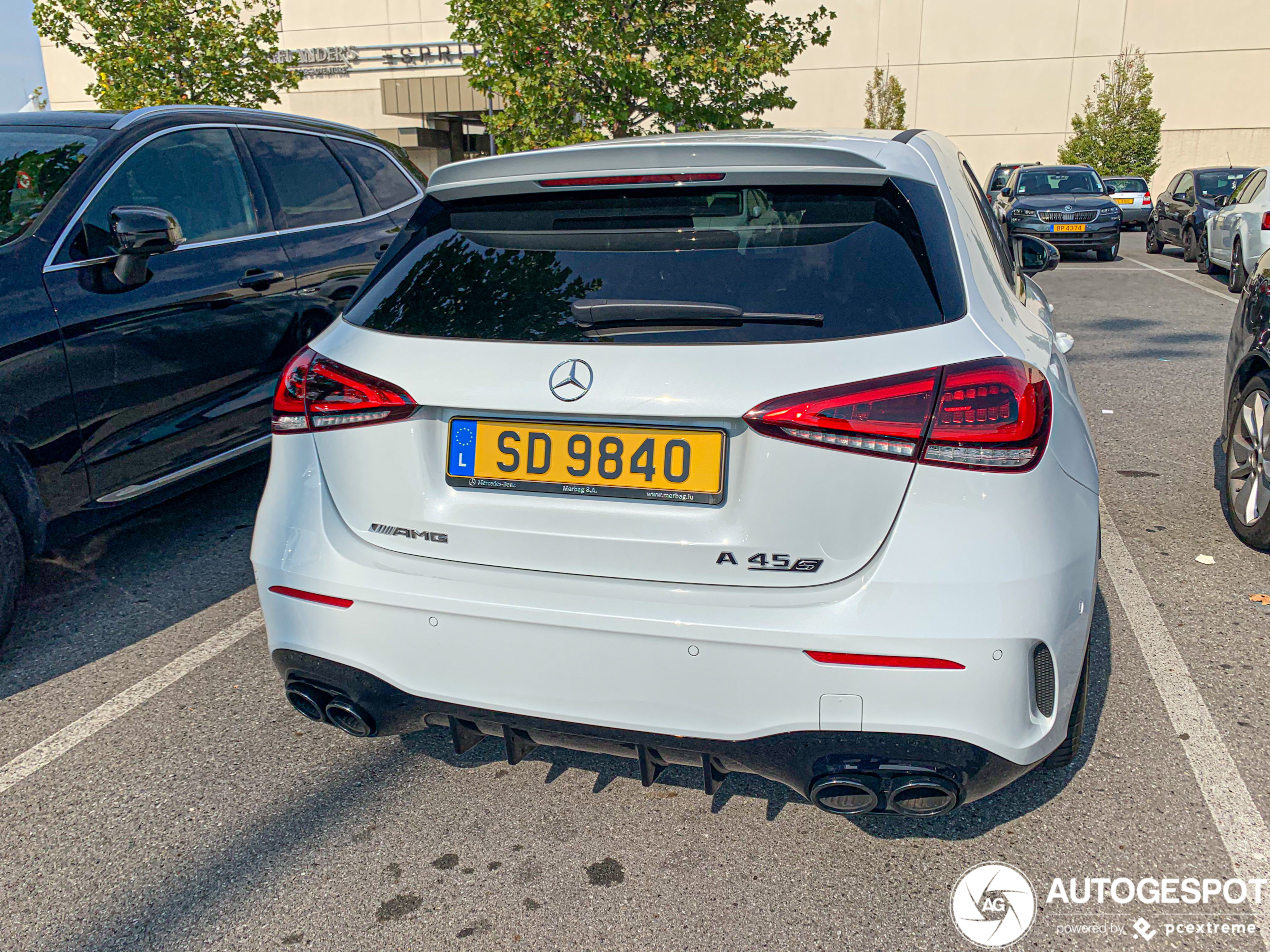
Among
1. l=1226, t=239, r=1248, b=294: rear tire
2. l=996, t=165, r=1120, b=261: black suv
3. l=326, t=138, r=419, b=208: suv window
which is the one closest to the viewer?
l=326, t=138, r=419, b=208: suv window

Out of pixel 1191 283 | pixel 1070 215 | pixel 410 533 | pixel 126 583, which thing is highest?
pixel 410 533

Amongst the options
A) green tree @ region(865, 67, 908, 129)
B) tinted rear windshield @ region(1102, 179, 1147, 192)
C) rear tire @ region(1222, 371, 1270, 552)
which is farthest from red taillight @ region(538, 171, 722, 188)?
green tree @ region(865, 67, 908, 129)

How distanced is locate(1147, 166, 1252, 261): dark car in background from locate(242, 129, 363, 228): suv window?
15212mm

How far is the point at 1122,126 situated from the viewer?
35.3 meters

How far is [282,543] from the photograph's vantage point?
2420 millimetres

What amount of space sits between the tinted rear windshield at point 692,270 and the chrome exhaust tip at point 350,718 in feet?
2.92

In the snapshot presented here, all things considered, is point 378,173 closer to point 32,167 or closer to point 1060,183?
point 32,167

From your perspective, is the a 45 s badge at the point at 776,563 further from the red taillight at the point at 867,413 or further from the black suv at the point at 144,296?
the black suv at the point at 144,296

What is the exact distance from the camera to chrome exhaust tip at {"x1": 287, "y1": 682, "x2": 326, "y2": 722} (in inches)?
95.0

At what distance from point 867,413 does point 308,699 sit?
4.88 ft

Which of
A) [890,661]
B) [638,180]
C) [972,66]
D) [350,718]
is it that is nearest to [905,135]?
[638,180]

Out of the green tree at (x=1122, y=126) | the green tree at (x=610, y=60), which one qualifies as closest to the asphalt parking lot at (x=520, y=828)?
the green tree at (x=610, y=60)

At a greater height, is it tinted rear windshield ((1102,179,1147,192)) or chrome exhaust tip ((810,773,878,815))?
chrome exhaust tip ((810,773,878,815))

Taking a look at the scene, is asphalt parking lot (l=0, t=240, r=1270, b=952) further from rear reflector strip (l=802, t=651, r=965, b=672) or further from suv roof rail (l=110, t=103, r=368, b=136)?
suv roof rail (l=110, t=103, r=368, b=136)
